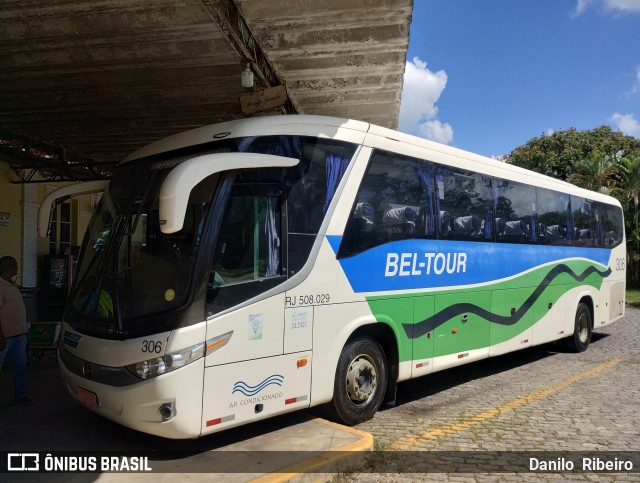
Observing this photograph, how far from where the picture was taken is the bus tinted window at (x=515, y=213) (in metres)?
8.35

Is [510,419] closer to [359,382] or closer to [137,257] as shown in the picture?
[359,382]

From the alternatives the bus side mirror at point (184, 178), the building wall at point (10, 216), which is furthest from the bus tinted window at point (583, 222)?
the building wall at point (10, 216)

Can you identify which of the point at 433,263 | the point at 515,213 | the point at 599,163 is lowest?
the point at 433,263

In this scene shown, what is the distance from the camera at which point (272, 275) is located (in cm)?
505

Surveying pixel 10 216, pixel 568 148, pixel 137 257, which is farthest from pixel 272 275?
pixel 568 148

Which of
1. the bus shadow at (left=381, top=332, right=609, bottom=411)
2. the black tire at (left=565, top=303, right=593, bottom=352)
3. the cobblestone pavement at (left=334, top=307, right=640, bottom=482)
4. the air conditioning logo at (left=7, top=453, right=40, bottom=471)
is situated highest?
the black tire at (left=565, top=303, right=593, bottom=352)

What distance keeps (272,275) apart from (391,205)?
2020 millimetres

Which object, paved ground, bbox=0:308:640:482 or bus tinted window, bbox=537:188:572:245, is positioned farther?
bus tinted window, bbox=537:188:572:245

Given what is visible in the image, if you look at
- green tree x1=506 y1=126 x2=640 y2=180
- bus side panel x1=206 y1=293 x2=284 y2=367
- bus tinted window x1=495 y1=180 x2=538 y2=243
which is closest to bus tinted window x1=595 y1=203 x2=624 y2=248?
bus tinted window x1=495 y1=180 x2=538 y2=243

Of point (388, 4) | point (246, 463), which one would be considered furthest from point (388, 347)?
point (388, 4)

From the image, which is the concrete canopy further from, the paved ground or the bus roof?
the paved ground

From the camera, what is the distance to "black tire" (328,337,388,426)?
567 centimetres

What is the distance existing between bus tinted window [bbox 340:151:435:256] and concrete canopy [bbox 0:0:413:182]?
2.27 metres

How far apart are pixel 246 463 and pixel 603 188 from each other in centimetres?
2744
